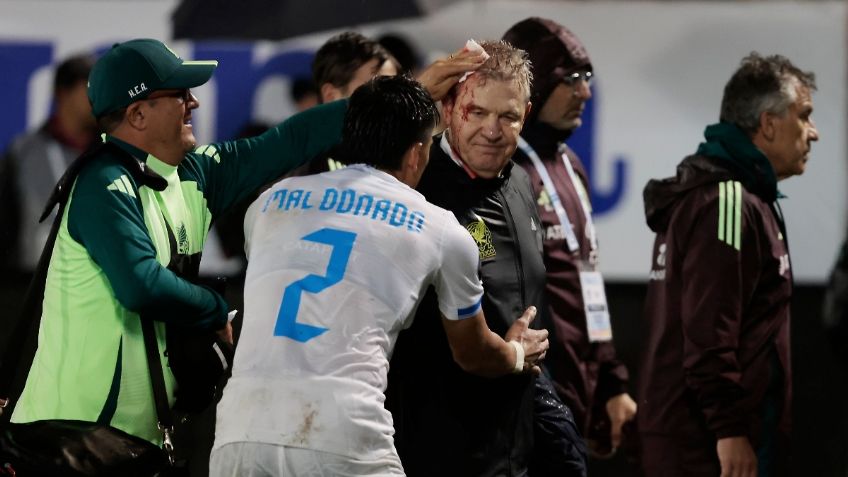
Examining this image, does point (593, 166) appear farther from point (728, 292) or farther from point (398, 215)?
point (398, 215)

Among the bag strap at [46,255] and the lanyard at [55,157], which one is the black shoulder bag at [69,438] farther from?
the lanyard at [55,157]

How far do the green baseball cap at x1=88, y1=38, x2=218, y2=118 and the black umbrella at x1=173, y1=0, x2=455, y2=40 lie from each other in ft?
6.94

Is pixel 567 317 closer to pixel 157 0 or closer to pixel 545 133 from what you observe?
pixel 545 133

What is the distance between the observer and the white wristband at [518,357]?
142 inches

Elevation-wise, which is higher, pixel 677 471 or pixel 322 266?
pixel 322 266

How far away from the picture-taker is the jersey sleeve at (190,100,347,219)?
4.02 m

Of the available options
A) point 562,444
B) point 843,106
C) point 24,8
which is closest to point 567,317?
point 562,444

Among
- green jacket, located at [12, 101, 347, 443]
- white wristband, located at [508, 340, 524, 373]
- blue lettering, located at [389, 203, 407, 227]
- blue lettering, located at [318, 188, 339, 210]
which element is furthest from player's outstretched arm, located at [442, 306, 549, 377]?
green jacket, located at [12, 101, 347, 443]

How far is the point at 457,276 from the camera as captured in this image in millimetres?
3340

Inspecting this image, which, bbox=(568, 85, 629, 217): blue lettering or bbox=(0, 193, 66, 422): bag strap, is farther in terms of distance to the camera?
bbox=(568, 85, 629, 217): blue lettering

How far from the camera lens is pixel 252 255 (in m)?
3.38

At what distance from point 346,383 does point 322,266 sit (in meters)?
0.28

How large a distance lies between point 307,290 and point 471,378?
696mm

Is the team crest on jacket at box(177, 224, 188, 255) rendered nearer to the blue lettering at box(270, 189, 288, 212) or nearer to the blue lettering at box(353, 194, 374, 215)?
the blue lettering at box(270, 189, 288, 212)
